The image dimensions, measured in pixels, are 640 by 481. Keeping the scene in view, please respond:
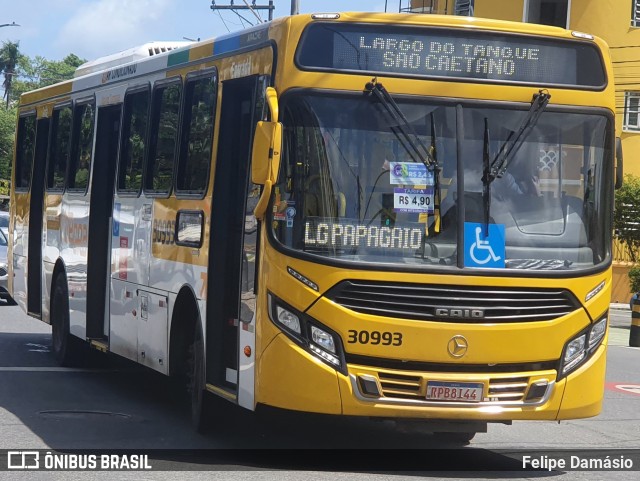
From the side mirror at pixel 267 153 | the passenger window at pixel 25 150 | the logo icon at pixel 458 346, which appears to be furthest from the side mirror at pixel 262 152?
the passenger window at pixel 25 150

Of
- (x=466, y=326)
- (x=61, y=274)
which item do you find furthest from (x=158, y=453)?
(x=61, y=274)

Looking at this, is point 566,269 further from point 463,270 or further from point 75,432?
point 75,432

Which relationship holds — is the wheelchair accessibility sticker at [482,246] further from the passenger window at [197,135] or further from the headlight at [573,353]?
the passenger window at [197,135]

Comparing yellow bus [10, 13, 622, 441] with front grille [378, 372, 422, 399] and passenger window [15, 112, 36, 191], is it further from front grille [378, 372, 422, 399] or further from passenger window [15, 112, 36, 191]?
passenger window [15, 112, 36, 191]

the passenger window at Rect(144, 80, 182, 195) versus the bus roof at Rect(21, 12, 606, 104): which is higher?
the bus roof at Rect(21, 12, 606, 104)

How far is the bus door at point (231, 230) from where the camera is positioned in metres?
9.68

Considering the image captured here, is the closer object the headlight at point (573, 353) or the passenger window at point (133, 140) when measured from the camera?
the headlight at point (573, 353)

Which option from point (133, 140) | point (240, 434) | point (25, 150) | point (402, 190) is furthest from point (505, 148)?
point (25, 150)

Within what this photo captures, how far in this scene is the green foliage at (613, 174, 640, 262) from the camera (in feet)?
125

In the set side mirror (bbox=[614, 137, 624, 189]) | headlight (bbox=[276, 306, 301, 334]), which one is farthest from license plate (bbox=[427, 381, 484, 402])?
side mirror (bbox=[614, 137, 624, 189])

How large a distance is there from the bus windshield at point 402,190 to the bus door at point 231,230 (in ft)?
2.22

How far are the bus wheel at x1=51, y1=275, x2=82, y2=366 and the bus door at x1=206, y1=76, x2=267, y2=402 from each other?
5.01 m

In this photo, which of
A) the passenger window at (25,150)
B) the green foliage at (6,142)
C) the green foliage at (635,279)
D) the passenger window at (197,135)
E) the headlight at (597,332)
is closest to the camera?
the headlight at (597,332)

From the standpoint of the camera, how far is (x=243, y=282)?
9.60 metres
